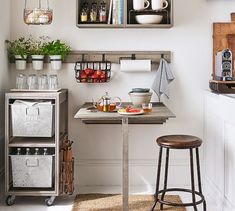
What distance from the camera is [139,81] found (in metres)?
3.77

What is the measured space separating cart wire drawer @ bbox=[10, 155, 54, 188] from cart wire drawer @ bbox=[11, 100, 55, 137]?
7.3 inches

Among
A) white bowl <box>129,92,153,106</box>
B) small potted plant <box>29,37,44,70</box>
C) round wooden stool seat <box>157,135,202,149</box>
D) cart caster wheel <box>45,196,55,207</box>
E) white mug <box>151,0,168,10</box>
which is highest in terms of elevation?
white mug <box>151,0,168,10</box>

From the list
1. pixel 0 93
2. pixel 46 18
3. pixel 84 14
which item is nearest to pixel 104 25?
pixel 84 14

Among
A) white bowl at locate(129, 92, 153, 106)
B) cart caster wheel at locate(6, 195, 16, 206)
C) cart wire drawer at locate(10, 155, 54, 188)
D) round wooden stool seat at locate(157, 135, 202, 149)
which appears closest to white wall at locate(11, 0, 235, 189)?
white bowl at locate(129, 92, 153, 106)

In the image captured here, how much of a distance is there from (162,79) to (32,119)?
1.18m

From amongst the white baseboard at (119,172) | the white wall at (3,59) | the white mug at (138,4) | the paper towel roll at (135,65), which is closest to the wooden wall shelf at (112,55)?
the paper towel roll at (135,65)

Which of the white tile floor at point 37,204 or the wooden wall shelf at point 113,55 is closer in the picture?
the white tile floor at point 37,204

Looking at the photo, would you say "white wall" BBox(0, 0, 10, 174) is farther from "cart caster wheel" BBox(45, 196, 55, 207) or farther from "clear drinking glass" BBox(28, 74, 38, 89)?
"cart caster wheel" BBox(45, 196, 55, 207)

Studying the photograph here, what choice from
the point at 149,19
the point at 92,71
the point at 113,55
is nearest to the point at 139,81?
the point at 113,55

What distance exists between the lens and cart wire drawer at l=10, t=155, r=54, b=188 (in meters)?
3.28

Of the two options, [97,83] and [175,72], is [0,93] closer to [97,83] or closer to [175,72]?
[97,83]

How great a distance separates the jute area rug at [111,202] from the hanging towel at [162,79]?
2.96 feet

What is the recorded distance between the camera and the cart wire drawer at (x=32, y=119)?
3256mm

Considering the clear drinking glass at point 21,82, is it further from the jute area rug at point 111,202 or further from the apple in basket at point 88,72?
the jute area rug at point 111,202
